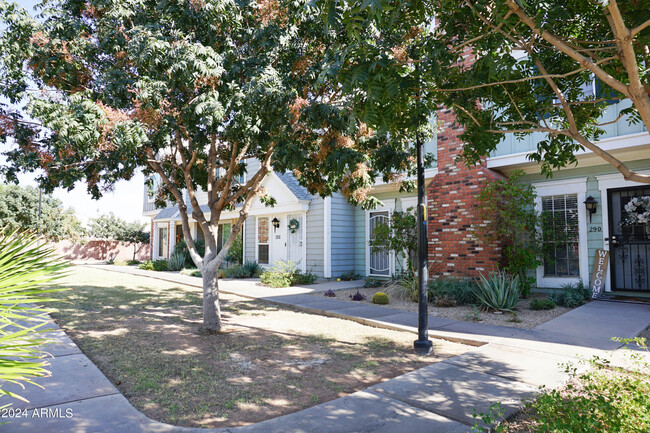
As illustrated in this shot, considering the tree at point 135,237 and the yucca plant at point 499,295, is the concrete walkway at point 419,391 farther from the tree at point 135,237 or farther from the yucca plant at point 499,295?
the tree at point 135,237

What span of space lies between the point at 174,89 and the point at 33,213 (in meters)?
32.5

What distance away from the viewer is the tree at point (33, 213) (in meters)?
30.6

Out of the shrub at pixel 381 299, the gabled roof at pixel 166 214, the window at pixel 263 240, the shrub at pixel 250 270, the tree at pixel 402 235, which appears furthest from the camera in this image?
the gabled roof at pixel 166 214

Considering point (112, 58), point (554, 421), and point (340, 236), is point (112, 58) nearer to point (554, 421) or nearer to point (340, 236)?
point (554, 421)

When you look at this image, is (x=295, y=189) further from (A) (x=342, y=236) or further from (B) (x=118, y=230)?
(B) (x=118, y=230)

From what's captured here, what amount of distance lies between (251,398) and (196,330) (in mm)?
3354

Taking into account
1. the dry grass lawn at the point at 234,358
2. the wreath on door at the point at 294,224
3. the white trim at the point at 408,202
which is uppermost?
the white trim at the point at 408,202

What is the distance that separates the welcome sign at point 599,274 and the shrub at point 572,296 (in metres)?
0.17

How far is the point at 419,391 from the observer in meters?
4.14

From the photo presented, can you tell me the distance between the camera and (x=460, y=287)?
9.45 m

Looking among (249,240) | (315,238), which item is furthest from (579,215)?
(249,240)

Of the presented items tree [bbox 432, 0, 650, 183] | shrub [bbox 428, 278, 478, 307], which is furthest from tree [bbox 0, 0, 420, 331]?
shrub [bbox 428, 278, 478, 307]

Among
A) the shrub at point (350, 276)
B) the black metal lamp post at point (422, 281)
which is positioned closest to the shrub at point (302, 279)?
the shrub at point (350, 276)

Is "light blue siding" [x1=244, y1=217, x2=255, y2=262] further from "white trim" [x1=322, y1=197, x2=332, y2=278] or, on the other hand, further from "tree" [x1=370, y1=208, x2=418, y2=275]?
"tree" [x1=370, y1=208, x2=418, y2=275]
